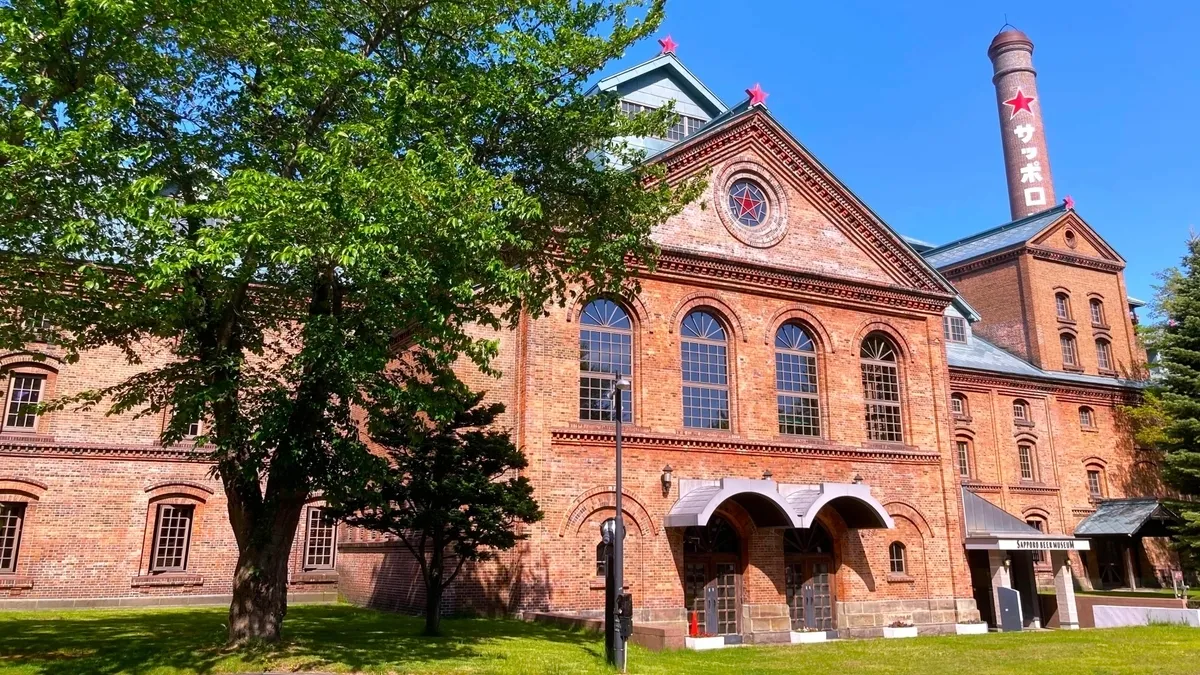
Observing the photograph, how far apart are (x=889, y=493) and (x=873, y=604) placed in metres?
2.87

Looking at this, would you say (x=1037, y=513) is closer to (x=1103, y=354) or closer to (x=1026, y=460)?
A: (x=1026, y=460)

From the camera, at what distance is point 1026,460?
1316 inches

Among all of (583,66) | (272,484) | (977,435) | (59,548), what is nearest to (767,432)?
(583,66)

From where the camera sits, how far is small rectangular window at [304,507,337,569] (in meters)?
26.3

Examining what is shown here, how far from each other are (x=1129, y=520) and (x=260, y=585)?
102ft

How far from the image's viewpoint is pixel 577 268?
551 inches

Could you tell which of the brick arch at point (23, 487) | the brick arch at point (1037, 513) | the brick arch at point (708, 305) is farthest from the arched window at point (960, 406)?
the brick arch at point (23, 487)

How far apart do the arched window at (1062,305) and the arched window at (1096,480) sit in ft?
21.5

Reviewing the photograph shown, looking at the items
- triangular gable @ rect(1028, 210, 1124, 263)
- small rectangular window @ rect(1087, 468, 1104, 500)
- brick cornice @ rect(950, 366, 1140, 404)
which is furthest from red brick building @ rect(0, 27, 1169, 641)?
triangular gable @ rect(1028, 210, 1124, 263)

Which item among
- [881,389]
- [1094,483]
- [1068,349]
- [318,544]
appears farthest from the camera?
[1068,349]

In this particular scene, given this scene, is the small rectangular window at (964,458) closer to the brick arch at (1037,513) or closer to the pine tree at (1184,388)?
the brick arch at (1037,513)

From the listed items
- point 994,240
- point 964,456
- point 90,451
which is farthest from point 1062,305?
point 90,451

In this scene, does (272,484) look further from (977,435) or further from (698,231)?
(977,435)

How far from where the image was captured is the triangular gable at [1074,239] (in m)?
37.8
